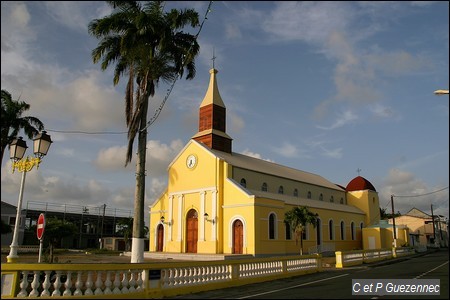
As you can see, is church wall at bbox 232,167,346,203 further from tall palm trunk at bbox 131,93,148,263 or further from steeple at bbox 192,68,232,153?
tall palm trunk at bbox 131,93,148,263

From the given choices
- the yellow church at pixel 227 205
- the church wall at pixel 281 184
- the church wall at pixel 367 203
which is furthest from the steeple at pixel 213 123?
the church wall at pixel 367 203

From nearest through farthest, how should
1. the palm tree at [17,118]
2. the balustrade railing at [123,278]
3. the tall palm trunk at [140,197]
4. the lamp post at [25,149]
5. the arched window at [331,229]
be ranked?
the balustrade railing at [123,278]
the lamp post at [25,149]
the tall palm trunk at [140,197]
the palm tree at [17,118]
the arched window at [331,229]

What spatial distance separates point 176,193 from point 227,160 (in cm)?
657

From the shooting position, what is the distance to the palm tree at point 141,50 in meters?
19.7

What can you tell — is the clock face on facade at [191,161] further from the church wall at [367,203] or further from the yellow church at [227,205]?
the church wall at [367,203]

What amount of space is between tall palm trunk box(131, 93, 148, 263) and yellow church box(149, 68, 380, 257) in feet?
50.6

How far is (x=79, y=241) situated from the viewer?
60.9 meters

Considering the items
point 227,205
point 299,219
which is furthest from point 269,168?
point 299,219

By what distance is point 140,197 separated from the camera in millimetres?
18984

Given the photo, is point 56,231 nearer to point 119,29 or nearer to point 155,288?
point 119,29

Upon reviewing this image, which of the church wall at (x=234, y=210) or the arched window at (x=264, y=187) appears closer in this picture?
the church wall at (x=234, y=210)

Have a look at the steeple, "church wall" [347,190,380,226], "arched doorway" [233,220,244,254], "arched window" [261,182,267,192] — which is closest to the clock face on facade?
the steeple

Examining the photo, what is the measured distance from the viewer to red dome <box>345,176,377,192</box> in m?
56.3

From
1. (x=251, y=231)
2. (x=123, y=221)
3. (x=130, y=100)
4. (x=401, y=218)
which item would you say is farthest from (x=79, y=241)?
(x=401, y=218)
